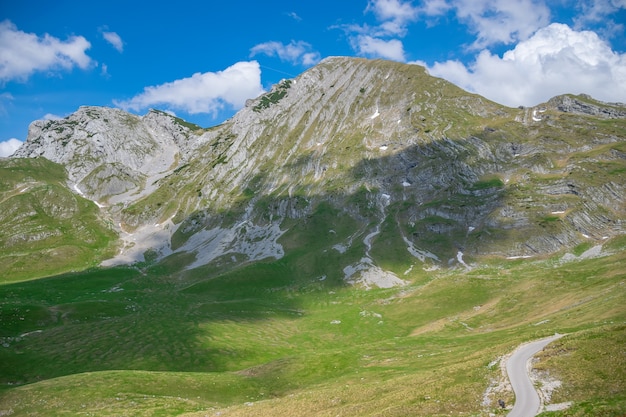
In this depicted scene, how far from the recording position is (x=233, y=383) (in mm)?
73375

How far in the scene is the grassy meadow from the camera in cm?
4312

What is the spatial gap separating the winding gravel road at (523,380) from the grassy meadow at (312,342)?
4.71 ft

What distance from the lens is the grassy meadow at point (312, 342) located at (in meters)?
43.1

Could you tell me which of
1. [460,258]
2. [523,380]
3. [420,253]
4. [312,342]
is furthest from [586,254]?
[523,380]

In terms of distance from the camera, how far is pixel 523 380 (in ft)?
131

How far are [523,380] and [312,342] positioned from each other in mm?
84927

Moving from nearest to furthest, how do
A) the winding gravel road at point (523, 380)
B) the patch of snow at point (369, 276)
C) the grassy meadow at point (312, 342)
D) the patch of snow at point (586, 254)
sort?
the winding gravel road at point (523, 380)
the grassy meadow at point (312, 342)
the patch of snow at point (586, 254)
the patch of snow at point (369, 276)

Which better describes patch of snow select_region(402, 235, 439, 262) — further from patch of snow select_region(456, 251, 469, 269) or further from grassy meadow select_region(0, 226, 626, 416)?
grassy meadow select_region(0, 226, 626, 416)

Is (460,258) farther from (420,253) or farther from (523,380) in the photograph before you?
(523,380)

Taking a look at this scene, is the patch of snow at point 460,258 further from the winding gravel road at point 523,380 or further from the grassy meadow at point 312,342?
the winding gravel road at point 523,380

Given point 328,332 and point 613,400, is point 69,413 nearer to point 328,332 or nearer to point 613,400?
point 613,400

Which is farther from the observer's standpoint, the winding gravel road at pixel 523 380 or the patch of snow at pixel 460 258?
the patch of snow at pixel 460 258

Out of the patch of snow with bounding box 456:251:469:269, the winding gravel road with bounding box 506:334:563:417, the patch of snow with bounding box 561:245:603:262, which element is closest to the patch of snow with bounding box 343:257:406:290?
the patch of snow with bounding box 456:251:469:269

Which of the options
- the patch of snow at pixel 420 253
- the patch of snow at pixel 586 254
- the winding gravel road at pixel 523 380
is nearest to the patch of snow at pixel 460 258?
the patch of snow at pixel 420 253
